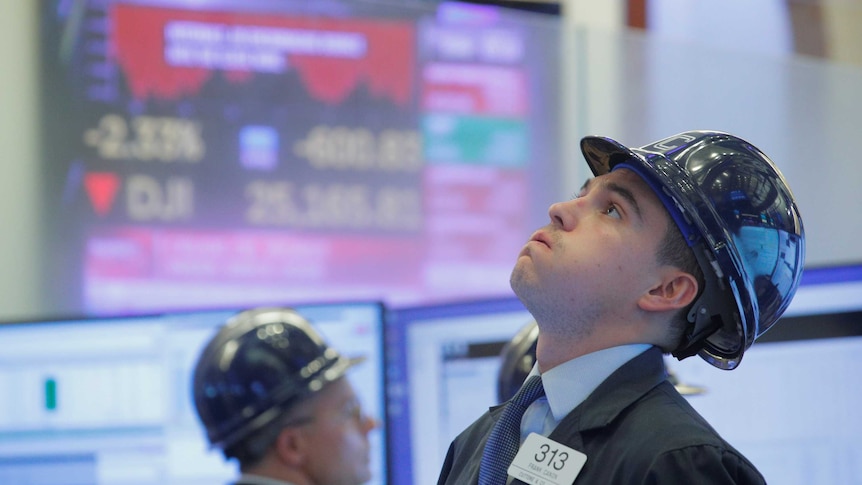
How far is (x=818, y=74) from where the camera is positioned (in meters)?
4.66

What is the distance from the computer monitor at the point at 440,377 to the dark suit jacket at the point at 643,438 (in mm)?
2199

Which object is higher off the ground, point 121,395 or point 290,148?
point 290,148

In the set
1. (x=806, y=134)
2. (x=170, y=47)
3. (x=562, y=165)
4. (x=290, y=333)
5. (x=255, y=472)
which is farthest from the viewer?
(x=562, y=165)

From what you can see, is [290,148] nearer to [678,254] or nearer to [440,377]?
[440,377]

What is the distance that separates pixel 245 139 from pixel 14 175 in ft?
3.44

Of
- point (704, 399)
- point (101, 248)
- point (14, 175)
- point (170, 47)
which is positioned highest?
point (170, 47)

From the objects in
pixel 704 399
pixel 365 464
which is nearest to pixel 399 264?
pixel 704 399

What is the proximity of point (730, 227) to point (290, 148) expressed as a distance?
145 inches

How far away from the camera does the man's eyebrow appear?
5.62ft

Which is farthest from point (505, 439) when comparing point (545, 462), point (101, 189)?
point (101, 189)

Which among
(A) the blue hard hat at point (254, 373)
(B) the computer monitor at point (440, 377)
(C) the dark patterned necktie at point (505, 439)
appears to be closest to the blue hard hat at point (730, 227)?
(C) the dark patterned necktie at point (505, 439)

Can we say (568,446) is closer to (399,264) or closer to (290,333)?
(290,333)

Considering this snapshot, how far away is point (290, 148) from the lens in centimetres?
511

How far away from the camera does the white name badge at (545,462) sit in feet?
4.75
